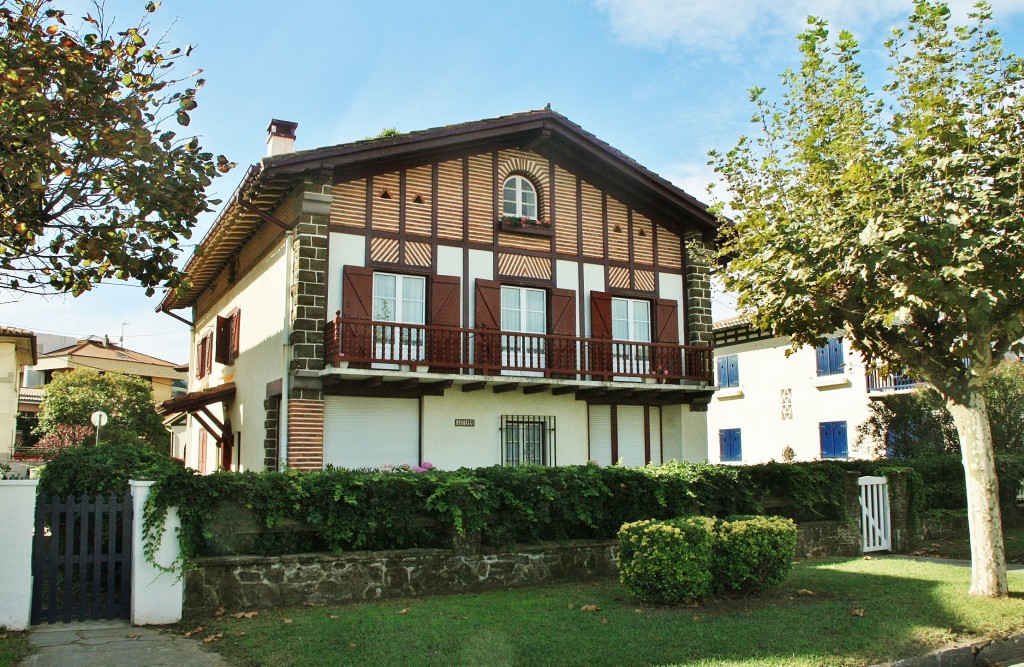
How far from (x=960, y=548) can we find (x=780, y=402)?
49.4ft

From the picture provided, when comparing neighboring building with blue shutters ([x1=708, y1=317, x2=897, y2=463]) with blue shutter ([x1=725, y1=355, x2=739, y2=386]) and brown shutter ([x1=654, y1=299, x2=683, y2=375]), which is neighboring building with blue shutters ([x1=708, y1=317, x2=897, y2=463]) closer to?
blue shutter ([x1=725, y1=355, x2=739, y2=386])

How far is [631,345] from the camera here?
18953mm

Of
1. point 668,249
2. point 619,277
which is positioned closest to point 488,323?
point 619,277

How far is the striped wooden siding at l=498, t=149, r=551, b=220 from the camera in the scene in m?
18.8

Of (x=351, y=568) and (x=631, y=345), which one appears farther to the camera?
(x=631, y=345)

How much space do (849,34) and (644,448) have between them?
434 inches

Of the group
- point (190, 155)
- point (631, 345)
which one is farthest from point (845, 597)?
point (631, 345)

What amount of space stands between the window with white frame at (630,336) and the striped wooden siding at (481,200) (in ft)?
11.2

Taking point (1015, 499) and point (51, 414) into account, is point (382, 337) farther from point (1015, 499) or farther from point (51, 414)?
point (51, 414)

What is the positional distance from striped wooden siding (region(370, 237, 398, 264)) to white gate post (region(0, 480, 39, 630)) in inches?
360

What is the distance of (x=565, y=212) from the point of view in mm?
19250

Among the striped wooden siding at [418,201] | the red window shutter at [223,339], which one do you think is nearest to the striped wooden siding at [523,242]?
the striped wooden siding at [418,201]

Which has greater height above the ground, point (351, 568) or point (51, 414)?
point (51, 414)

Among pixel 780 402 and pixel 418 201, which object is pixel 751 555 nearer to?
pixel 418 201
